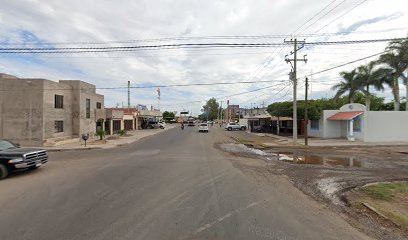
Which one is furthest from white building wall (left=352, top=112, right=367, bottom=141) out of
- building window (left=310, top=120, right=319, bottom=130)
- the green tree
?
the green tree

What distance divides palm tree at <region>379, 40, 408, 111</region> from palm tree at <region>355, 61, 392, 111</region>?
0.90 meters

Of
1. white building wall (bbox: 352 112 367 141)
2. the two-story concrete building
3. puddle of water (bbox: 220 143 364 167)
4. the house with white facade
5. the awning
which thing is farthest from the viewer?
the awning

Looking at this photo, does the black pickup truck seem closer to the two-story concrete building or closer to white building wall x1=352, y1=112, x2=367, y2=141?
the two-story concrete building

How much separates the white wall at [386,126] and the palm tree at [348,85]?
9767mm

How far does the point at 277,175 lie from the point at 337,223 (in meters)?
5.90

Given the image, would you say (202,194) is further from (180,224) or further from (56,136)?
(56,136)

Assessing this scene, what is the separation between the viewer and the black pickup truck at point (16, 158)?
11.5 metres

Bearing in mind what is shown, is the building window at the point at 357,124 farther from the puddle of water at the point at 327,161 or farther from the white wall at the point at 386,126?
the puddle of water at the point at 327,161

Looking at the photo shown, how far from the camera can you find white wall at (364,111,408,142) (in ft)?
105

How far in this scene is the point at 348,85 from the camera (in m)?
43.1

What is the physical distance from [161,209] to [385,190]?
7.15 metres

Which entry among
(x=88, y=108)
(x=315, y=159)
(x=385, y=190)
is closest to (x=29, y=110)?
(x=88, y=108)

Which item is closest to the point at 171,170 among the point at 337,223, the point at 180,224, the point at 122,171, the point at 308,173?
the point at 122,171

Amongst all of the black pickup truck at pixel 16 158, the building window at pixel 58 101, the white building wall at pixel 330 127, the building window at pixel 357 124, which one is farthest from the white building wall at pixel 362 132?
the building window at pixel 58 101
